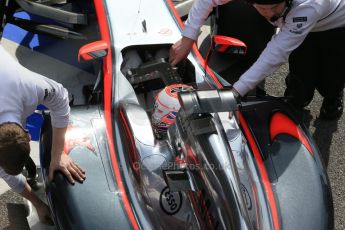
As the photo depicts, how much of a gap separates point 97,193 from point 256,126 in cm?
96

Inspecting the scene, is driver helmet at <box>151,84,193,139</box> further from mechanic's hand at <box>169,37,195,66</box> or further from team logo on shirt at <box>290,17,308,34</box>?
team logo on shirt at <box>290,17,308,34</box>

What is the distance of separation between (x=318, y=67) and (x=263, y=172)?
115cm

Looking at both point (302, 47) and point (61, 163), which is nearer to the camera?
point (61, 163)

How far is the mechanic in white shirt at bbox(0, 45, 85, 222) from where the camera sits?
5.82ft

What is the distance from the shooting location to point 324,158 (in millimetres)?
3260

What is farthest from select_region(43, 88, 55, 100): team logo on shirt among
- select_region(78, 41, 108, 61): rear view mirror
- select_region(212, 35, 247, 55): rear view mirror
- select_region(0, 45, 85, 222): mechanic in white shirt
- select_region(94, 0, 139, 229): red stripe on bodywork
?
select_region(212, 35, 247, 55): rear view mirror

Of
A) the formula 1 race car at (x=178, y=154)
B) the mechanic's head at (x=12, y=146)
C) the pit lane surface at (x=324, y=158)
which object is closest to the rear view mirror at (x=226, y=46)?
the formula 1 race car at (x=178, y=154)

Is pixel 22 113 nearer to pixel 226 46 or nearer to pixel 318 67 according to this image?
pixel 226 46

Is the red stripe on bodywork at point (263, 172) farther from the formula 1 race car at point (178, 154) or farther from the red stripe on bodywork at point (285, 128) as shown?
the red stripe on bodywork at point (285, 128)

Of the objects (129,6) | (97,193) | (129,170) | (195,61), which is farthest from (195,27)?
(97,193)

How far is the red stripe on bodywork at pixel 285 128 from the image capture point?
2545 mm

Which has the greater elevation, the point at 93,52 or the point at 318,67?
the point at 93,52

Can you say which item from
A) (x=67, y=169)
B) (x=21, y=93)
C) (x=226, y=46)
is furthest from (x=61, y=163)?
(x=226, y=46)

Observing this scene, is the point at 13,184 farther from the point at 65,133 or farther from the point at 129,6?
the point at 129,6
